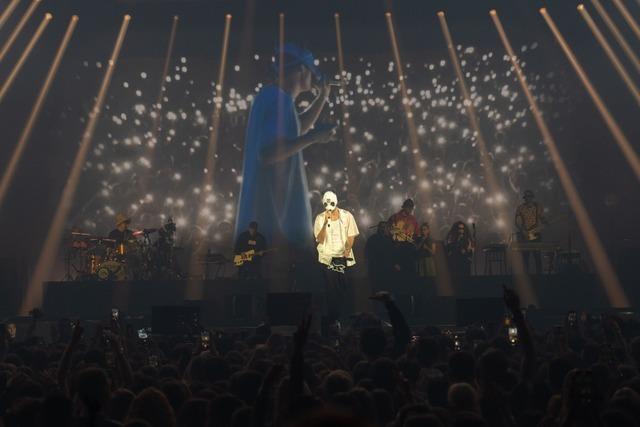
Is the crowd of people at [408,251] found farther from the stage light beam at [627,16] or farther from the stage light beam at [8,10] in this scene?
the stage light beam at [8,10]

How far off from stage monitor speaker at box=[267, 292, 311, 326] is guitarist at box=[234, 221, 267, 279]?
6.99 meters

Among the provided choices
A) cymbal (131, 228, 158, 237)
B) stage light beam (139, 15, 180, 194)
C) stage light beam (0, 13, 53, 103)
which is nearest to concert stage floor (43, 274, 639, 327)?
cymbal (131, 228, 158, 237)

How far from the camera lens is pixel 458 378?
19.3ft

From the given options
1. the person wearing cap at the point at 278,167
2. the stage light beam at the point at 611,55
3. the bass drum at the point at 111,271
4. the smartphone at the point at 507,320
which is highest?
the stage light beam at the point at 611,55

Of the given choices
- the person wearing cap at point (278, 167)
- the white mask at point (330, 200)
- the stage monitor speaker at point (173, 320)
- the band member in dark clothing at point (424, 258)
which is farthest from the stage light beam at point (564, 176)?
the stage monitor speaker at point (173, 320)

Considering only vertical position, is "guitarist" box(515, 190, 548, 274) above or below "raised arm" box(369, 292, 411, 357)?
above

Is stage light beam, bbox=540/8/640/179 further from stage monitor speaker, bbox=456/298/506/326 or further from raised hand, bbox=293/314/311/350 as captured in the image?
raised hand, bbox=293/314/311/350

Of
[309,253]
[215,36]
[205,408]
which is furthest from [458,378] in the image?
[215,36]

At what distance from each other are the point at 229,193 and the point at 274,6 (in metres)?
6.64

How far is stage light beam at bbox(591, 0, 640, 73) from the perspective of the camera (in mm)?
24978

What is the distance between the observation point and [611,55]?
26281mm

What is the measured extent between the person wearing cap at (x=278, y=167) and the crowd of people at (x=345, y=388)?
568 inches

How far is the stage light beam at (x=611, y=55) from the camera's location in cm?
2569

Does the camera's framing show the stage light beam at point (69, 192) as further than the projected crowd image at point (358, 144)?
No
